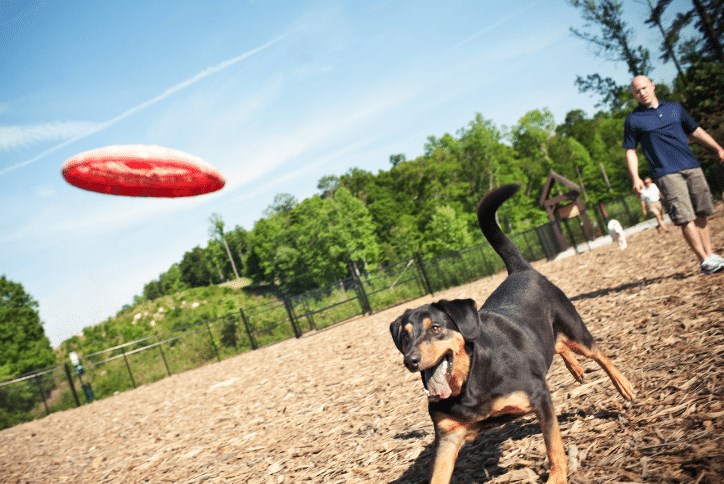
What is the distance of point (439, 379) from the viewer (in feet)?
8.03

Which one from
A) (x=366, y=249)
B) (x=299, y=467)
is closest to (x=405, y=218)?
(x=366, y=249)

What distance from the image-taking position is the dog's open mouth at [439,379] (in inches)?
94.7

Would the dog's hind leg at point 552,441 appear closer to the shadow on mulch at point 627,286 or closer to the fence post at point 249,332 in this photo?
the shadow on mulch at point 627,286

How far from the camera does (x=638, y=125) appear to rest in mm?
5320

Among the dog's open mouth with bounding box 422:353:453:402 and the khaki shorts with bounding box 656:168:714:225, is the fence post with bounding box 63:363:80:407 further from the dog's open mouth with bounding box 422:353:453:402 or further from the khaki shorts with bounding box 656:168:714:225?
the khaki shorts with bounding box 656:168:714:225

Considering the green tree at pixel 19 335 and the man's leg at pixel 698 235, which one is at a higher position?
the green tree at pixel 19 335

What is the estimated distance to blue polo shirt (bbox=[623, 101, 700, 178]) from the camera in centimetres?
516

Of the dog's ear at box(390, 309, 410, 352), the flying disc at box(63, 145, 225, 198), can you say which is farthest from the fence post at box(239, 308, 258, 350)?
the dog's ear at box(390, 309, 410, 352)

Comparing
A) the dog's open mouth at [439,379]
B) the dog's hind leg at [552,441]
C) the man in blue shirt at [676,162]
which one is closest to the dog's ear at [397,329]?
the dog's open mouth at [439,379]

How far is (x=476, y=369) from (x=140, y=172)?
22.9 ft

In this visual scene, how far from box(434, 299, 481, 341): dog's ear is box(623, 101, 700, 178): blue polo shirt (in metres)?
4.07

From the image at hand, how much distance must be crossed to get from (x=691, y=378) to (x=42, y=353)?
42.9 meters

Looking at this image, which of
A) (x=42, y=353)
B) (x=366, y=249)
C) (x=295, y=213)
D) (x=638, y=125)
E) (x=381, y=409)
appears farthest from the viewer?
(x=295, y=213)

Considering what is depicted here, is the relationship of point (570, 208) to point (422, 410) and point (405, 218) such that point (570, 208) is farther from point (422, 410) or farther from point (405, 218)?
point (405, 218)
